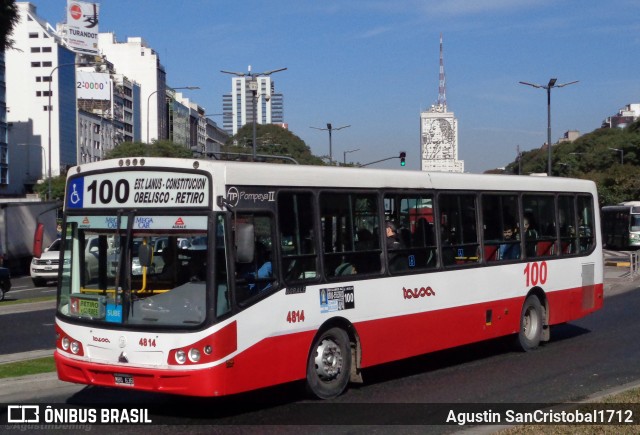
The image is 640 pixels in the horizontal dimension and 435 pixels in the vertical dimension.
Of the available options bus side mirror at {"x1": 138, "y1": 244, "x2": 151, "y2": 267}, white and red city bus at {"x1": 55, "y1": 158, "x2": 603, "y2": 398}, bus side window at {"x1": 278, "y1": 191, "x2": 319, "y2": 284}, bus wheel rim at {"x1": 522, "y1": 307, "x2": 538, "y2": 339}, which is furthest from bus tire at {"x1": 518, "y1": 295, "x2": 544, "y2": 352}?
bus side mirror at {"x1": 138, "y1": 244, "x2": 151, "y2": 267}

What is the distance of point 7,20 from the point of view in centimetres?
1895

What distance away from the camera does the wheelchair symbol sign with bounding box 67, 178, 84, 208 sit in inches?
416

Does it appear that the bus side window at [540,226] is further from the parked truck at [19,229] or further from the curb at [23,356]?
the parked truck at [19,229]

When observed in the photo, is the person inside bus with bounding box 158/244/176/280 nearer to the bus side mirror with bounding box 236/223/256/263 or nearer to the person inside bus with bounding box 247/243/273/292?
the bus side mirror with bounding box 236/223/256/263

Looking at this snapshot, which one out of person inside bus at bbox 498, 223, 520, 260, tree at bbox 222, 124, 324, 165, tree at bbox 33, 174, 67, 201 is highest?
tree at bbox 222, 124, 324, 165

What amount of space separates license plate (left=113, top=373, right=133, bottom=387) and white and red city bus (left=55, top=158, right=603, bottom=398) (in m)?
0.02

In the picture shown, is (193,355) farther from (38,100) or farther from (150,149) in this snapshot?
(38,100)

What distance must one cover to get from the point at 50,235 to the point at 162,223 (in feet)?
132

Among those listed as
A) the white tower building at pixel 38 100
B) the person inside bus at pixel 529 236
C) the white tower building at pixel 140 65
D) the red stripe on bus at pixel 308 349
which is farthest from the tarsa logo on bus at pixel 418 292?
the white tower building at pixel 140 65

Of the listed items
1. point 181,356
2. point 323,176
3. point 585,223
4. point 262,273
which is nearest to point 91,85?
point 585,223

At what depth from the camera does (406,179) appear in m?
12.7

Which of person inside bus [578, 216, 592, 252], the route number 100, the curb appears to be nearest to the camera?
the curb

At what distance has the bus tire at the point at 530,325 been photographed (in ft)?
49.7

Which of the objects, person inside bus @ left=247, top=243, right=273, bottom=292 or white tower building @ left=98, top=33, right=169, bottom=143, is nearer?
person inside bus @ left=247, top=243, right=273, bottom=292
